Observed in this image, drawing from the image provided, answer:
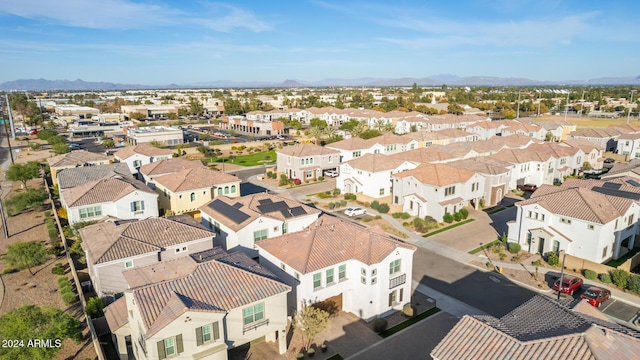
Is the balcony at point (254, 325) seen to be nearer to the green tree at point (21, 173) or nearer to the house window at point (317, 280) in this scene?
the house window at point (317, 280)

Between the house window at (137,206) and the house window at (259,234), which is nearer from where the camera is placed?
the house window at (259,234)

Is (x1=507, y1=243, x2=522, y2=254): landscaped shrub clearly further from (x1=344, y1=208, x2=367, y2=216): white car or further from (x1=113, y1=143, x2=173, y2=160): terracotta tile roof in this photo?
(x1=113, y1=143, x2=173, y2=160): terracotta tile roof

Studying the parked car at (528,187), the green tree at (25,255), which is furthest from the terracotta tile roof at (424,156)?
the green tree at (25,255)

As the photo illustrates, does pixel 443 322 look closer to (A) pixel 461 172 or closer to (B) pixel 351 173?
(A) pixel 461 172

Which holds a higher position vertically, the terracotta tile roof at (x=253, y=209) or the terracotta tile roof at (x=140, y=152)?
the terracotta tile roof at (x=140, y=152)

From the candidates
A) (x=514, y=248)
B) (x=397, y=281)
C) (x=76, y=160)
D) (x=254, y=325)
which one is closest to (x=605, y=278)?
(x=514, y=248)

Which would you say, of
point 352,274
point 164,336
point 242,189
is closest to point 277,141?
point 242,189

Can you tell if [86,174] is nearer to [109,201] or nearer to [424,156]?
[109,201]
